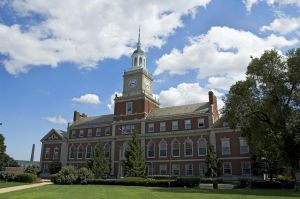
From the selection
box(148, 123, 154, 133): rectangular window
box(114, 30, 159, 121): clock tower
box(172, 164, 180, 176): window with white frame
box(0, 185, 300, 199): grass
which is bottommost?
Result: box(0, 185, 300, 199): grass

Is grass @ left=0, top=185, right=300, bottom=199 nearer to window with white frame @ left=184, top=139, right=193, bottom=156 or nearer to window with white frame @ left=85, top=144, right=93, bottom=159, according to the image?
window with white frame @ left=184, top=139, right=193, bottom=156

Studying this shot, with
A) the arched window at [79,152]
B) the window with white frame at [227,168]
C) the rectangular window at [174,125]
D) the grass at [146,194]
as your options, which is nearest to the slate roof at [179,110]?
the rectangular window at [174,125]

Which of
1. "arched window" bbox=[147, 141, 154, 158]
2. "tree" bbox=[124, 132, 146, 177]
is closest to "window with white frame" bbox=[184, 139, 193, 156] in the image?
"arched window" bbox=[147, 141, 154, 158]

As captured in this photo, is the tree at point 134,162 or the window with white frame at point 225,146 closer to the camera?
the tree at point 134,162

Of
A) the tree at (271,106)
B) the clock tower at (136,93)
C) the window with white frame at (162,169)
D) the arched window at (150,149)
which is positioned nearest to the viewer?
the tree at (271,106)

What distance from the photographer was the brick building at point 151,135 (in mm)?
48750

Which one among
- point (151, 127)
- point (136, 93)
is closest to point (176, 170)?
point (151, 127)

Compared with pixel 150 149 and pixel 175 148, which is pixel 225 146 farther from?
pixel 150 149

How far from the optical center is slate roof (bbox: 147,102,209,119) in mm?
53594

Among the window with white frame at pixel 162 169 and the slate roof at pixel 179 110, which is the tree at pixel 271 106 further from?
the window with white frame at pixel 162 169

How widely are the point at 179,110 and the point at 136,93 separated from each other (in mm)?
9284

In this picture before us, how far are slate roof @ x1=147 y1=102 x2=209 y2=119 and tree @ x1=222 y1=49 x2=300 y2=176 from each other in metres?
18.4

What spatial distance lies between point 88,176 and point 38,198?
20.8 metres

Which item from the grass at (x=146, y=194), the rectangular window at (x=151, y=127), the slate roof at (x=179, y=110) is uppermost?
the slate roof at (x=179, y=110)
